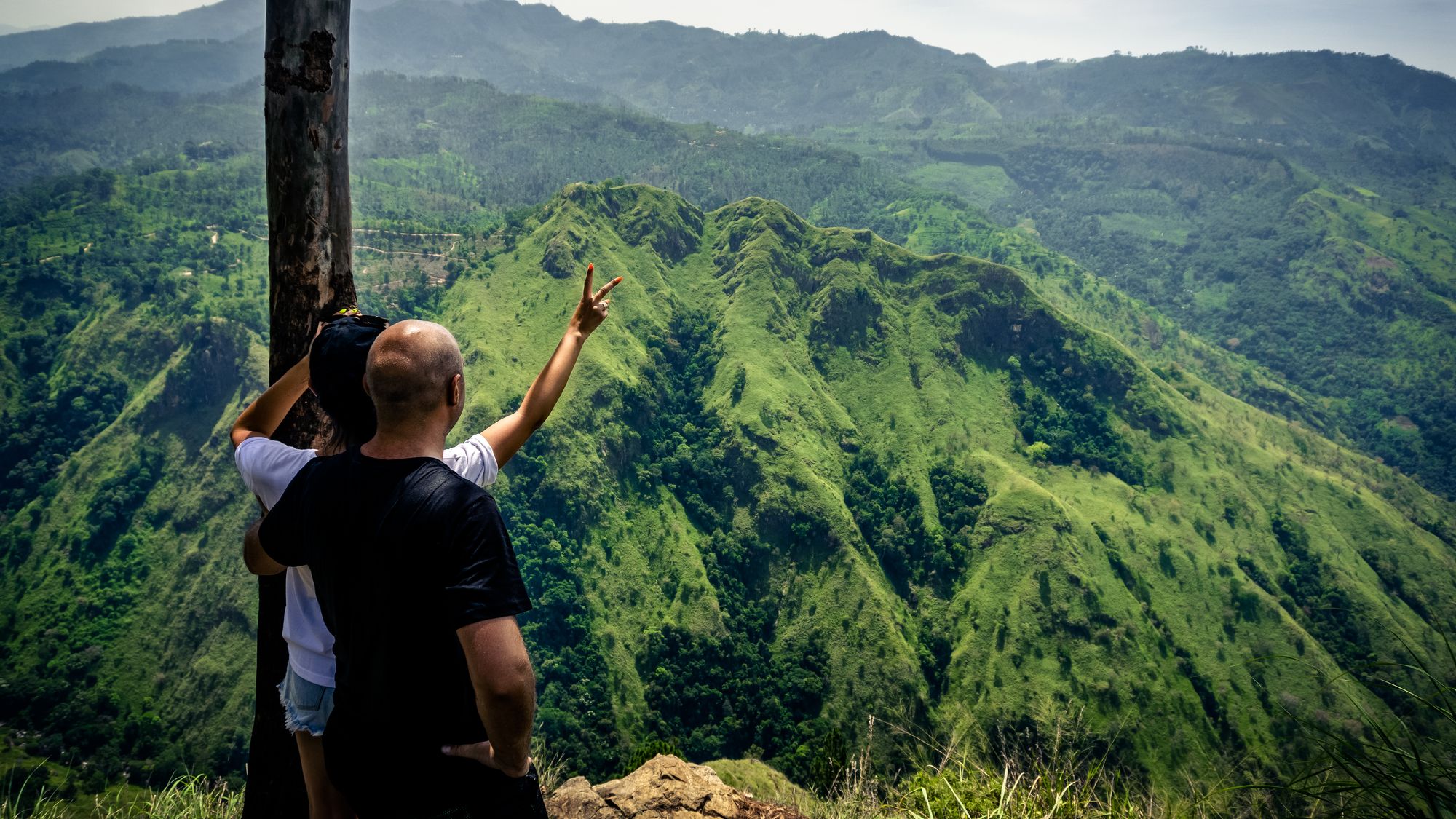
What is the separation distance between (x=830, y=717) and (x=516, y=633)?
7051 centimetres

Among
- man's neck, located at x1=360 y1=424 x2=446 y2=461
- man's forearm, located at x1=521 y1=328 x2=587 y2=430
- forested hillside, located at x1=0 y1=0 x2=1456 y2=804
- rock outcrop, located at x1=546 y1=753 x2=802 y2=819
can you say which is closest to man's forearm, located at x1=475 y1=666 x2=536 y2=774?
man's neck, located at x1=360 y1=424 x2=446 y2=461

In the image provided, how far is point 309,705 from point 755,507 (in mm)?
82339

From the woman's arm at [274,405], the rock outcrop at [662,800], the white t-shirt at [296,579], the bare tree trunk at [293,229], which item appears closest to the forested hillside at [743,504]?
the rock outcrop at [662,800]

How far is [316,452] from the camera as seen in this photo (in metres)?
3.68

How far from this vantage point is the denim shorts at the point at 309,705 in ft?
11.9

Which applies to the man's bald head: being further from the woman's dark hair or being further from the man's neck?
the woman's dark hair

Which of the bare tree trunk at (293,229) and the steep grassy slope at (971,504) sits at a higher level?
the bare tree trunk at (293,229)

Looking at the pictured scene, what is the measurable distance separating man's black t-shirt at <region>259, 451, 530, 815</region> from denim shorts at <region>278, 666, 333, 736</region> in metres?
0.86

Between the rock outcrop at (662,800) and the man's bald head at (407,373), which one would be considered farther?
the rock outcrop at (662,800)

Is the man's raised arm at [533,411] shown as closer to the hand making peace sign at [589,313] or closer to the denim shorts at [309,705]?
the hand making peace sign at [589,313]

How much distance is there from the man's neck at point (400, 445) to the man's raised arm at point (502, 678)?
0.71 m

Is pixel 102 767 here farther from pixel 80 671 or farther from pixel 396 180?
pixel 396 180

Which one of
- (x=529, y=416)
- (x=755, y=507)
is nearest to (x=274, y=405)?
(x=529, y=416)

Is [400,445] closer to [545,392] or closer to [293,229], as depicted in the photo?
[545,392]
